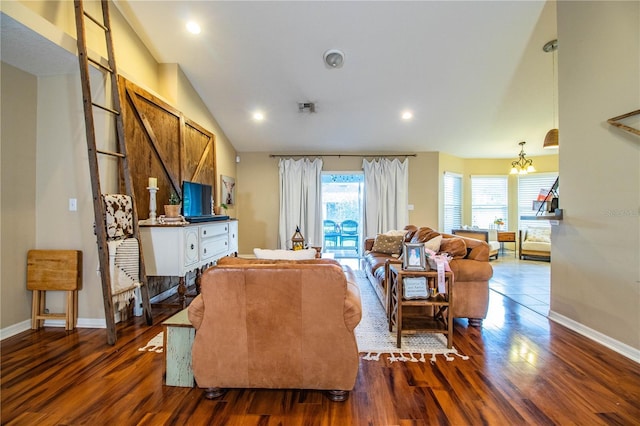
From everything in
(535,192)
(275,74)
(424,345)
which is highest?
(275,74)

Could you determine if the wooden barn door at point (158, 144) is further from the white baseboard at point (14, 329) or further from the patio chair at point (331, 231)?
the patio chair at point (331, 231)

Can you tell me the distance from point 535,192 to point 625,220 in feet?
17.5

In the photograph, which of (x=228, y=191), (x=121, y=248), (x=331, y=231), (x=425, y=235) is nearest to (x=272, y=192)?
(x=228, y=191)

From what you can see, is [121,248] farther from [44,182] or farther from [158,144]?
[158,144]

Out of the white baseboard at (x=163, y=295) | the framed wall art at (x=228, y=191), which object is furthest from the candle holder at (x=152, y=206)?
the framed wall art at (x=228, y=191)

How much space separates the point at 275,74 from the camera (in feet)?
13.0

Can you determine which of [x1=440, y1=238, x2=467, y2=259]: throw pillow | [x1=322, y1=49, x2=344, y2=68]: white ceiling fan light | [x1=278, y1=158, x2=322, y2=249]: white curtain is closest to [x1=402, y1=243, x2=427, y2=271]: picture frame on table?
[x1=440, y1=238, x2=467, y2=259]: throw pillow

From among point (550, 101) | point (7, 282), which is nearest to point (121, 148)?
point (7, 282)

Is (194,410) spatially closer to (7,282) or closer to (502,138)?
(7,282)

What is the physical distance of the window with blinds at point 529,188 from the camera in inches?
260

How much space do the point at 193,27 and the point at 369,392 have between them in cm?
411

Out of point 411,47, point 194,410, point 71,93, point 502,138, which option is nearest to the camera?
point 194,410

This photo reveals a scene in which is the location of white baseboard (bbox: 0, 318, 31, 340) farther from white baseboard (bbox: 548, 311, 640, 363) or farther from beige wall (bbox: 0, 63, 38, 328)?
white baseboard (bbox: 548, 311, 640, 363)

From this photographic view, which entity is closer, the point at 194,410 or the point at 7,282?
the point at 194,410
